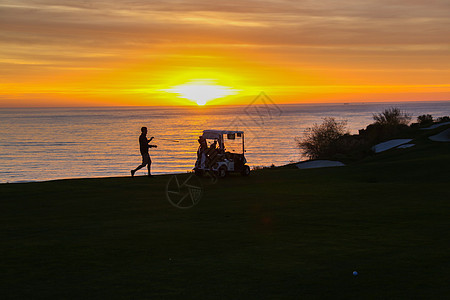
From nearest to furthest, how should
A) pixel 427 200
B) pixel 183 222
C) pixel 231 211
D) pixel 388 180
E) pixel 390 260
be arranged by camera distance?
pixel 390 260 < pixel 183 222 < pixel 231 211 < pixel 427 200 < pixel 388 180

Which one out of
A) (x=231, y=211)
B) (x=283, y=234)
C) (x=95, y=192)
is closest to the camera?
(x=283, y=234)

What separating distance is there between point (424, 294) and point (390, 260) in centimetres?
198

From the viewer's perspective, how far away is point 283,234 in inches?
521

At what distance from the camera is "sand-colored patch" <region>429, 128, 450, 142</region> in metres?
43.6

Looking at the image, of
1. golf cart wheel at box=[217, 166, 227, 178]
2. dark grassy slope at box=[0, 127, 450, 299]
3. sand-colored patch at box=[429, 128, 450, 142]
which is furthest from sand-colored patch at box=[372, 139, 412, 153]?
dark grassy slope at box=[0, 127, 450, 299]

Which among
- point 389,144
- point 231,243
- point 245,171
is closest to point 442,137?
point 389,144

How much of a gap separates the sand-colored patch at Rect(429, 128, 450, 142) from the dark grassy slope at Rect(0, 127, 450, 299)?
23905 millimetres

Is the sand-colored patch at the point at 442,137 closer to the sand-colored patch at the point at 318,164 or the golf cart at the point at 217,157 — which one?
the sand-colored patch at the point at 318,164

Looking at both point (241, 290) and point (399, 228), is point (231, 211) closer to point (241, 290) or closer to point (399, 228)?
point (399, 228)

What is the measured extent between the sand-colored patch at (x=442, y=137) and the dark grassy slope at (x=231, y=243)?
23.9 metres

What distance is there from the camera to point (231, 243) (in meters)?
12.3

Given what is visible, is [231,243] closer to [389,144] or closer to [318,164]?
[318,164]

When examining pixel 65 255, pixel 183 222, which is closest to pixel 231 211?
pixel 183 222

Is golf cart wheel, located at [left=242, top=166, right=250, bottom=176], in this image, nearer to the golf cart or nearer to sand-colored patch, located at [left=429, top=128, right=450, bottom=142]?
the golf cart
